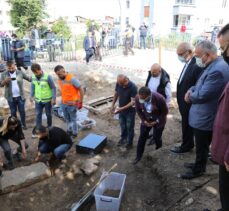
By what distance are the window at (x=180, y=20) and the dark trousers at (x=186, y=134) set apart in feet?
97.4

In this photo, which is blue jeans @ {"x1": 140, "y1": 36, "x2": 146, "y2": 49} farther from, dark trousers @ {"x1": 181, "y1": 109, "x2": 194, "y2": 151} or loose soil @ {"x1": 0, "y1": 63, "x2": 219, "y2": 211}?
dark trousers @ {"x1": 181, "y1": 109, "x2": 194, "y2": 151}

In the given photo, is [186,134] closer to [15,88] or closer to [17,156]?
[17,156]

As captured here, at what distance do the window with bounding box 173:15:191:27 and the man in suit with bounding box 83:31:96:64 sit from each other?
21.1 m

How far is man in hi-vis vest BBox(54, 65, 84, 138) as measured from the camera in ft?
17.7

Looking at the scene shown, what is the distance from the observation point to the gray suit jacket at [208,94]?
10.4 ft

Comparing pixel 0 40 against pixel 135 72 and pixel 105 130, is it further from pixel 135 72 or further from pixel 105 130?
pixel 105 130

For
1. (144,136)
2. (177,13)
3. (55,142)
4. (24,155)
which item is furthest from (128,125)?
(177,13)

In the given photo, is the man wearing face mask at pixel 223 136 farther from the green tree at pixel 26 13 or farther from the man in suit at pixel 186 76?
the green tree at pixel 26 13

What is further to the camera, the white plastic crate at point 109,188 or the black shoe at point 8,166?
the black shoe at point 8,166

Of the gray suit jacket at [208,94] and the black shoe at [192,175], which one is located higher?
the gray suit jacket at [208,94]

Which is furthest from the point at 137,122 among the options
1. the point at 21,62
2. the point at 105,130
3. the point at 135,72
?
the point at 21,62

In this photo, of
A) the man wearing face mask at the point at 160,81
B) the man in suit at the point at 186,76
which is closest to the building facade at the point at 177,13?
the man wearing face mask at the point at 160,81

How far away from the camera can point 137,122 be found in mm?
7043

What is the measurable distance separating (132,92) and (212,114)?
6.31 ft
